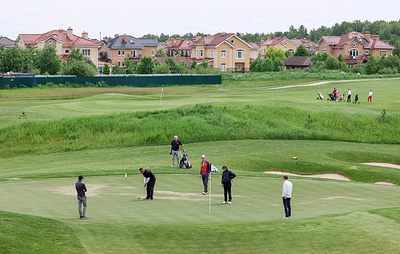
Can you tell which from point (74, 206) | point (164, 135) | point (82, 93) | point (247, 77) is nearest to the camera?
point (74, 206)

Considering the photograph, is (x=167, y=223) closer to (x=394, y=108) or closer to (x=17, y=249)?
(x=17, y=249)

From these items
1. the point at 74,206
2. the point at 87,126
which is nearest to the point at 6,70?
the point at 87,126

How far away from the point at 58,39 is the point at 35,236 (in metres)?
145

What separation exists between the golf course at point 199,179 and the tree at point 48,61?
47.9 m

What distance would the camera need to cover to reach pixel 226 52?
14762 centimetres

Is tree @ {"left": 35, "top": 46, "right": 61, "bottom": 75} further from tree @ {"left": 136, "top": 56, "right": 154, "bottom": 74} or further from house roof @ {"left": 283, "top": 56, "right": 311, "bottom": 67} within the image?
house roof @ {"left": 283, "top": 56, "right": 311, "bottom": 67}

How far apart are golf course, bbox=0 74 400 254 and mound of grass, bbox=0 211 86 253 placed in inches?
2.4

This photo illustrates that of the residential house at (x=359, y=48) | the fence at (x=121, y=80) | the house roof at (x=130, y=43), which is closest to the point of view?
the fence at (x=121, y=80)

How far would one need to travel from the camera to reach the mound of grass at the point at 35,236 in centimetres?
1573

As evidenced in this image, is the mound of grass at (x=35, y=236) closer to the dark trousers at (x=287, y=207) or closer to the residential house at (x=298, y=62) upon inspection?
the dark trousers at (x=287, y=207)

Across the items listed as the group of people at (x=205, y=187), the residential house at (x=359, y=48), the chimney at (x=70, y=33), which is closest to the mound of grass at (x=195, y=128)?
the group of people at (x=205, y=187)

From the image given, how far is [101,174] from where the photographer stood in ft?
102

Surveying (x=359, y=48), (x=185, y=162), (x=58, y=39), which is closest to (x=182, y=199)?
(x=185, y=162)

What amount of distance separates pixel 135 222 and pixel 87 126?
101 feet
